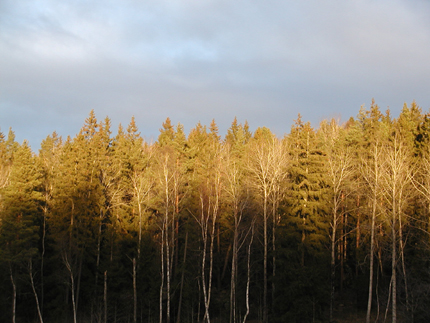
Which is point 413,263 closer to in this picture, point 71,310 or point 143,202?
point 143,202

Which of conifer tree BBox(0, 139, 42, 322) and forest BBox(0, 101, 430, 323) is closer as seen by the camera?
forest BBox(0, 101, 430, 323)

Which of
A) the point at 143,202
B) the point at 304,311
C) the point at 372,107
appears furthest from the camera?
the point at 372,107

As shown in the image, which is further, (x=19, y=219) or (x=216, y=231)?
(x=216, y=231)

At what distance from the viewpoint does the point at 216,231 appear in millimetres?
38469

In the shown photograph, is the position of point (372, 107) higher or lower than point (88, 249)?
higher

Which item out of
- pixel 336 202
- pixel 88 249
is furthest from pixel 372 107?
pixel 88 249

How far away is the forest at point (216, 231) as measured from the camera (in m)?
29.9

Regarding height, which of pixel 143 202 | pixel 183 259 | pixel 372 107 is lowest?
pixel 183 259

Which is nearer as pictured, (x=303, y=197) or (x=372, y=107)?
(x=303, y=197)

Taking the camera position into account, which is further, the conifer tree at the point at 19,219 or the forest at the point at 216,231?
the conifer tree at the point at 19,219

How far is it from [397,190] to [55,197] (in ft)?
101

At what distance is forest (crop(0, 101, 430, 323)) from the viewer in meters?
29.9

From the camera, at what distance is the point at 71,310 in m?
36.2

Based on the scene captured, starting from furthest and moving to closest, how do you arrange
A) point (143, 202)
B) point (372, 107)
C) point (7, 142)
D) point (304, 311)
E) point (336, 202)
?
point (7, 142)
point (372, 107)
point (143, 202)
point (336, 202)
point (304, 311)
